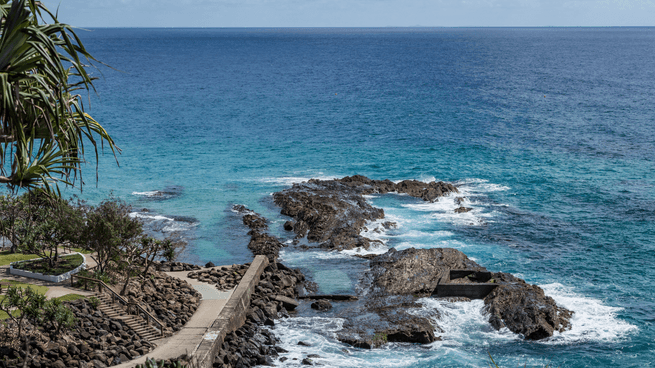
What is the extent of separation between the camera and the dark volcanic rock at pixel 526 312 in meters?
27.7

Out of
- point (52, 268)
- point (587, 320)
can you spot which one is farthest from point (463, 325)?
point (52, 268)

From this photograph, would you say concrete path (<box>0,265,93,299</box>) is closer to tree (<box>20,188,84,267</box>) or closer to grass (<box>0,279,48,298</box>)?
grass (<box>0,279,48,298</box>)

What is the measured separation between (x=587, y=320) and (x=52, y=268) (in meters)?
26.1

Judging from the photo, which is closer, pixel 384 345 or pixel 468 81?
pixel 384 345

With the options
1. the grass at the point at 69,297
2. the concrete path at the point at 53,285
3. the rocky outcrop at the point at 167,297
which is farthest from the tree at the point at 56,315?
the rocky outcrop at the point at 167,297

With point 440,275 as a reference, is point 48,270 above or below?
above

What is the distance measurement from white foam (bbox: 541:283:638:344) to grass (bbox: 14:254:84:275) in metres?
22.6

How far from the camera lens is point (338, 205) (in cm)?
4450

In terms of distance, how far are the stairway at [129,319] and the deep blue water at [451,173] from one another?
21.2 ft

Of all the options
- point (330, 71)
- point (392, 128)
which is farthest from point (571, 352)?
point (330, 71)

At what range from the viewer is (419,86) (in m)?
125

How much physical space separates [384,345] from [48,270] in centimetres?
1580

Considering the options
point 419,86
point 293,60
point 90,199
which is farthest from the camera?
point 293,60

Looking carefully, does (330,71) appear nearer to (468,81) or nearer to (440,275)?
(468,81)
